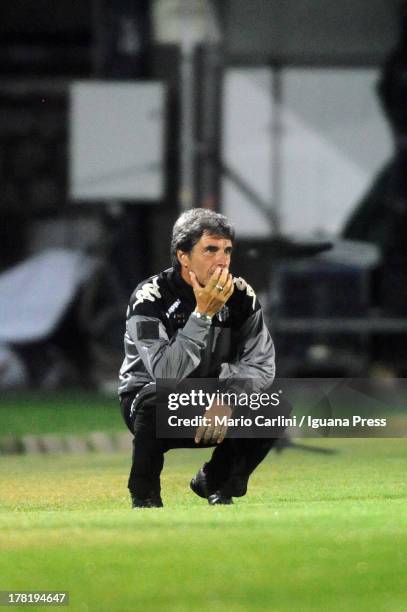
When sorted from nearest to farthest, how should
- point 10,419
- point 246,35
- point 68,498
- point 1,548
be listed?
point 1,548
point 68,498
point 10,419
point 246,35

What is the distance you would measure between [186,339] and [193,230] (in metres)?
0.26

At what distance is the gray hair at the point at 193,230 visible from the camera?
354cm

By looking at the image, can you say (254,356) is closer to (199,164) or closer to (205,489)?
(205,489)

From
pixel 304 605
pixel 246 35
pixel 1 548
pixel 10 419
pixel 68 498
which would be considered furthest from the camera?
pixel 246 35

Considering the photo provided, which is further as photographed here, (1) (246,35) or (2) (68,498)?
(1) (246,35)

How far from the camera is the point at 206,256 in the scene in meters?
3.55

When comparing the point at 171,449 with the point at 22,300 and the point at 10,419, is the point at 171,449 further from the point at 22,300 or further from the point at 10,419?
the point at 22,300

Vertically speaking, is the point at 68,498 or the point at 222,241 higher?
the point at 222,241

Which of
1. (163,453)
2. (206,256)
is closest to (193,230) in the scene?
(206,256)

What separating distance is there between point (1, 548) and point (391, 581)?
3.06 ft

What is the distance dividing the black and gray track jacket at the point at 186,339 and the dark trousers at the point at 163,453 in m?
0.07

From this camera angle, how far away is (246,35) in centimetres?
868

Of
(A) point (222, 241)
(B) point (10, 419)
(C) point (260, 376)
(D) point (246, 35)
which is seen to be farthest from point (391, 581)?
(D) point (246, 35)

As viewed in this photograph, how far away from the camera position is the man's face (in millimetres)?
3541
